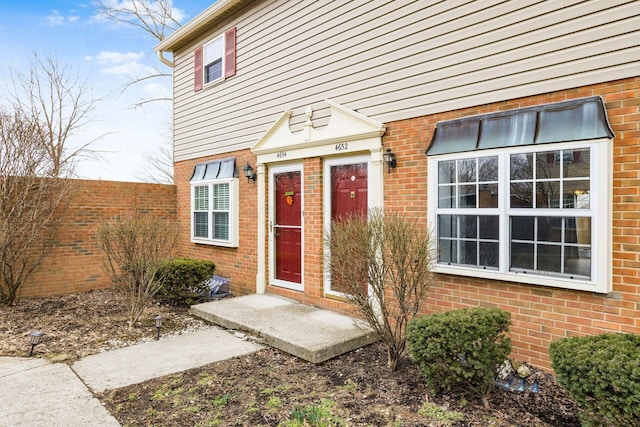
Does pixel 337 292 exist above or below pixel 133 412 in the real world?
above

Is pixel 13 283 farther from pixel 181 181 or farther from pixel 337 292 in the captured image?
pixel 337 292

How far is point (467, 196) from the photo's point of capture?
14.3 feet

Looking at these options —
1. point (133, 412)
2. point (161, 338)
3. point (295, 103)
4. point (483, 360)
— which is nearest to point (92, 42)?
point (295, 103)

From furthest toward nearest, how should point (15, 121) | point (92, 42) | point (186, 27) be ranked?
point (92, 42)
point (186, 27)
point (15, 121)

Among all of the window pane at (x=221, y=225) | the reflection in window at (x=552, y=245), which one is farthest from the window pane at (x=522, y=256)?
the window pane at (x=221, y=225)

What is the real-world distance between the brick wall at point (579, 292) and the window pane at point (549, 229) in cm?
42

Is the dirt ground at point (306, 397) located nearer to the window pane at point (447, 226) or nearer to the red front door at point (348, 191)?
the window pane at point (447, 226)

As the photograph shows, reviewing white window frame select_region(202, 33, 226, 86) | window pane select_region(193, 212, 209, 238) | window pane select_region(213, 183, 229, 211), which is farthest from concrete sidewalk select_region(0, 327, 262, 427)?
white window frame select_region(202, 33, 226, 86)

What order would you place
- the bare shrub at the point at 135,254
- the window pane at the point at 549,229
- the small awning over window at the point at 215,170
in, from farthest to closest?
the small awning over window at the point at 215,170
the bare shrub at the point at 135,254
the window pane at the point at 549,229

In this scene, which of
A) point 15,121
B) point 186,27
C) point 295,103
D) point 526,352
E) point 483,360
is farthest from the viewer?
point 186,27

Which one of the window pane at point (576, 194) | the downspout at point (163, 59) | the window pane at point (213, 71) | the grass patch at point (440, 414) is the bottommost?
the grass patch at point (440, 414)

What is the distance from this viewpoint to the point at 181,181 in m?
9.66

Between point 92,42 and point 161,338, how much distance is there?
11.5m

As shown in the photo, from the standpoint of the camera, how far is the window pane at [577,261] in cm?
351
